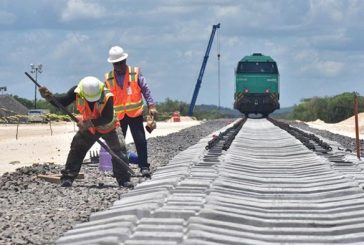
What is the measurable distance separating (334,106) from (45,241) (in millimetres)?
96290

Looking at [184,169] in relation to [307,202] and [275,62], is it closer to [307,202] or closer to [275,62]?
[307,202]

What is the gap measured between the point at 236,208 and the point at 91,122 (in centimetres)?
382

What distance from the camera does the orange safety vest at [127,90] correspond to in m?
13.0

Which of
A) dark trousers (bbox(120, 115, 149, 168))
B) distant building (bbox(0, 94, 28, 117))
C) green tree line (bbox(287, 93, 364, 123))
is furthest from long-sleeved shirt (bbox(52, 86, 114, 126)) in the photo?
distant building (bbox(0, 94, 28, 117))

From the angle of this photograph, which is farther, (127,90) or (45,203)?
(127,90)

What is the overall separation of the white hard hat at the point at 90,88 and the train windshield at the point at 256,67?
124ft

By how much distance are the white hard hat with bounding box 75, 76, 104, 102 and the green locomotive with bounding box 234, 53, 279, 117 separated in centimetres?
3789

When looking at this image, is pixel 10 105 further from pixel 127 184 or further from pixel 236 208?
pixel 236 208

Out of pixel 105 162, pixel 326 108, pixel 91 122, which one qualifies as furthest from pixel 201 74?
pixel 91 122

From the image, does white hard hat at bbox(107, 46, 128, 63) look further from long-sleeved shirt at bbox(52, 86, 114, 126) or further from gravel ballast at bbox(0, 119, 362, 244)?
gravel ballast at bbox(0, 119, 362, 244)

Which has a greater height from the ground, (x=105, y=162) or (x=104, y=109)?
(x=104, y=109)

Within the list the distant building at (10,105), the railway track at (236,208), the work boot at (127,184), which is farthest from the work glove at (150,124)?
the distant building at (10,105)

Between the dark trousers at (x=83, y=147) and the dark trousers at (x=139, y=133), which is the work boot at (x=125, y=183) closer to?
the dark trousers at (x=83, y=147)

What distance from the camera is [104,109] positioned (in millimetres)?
11680
